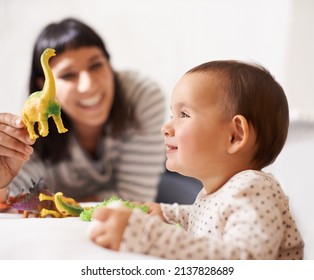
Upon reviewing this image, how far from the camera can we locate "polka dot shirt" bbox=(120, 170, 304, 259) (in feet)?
1.49

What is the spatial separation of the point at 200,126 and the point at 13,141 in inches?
10.4

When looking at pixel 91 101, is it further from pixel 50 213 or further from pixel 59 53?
pixel 50 213

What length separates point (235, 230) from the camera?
0.46 meters

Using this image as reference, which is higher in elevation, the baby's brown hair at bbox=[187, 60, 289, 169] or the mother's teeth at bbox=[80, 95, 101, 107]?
the baby's brown hair at bbox=[187, 60, 289, 169]

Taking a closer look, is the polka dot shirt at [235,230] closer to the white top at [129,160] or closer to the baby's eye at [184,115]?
the baby's eye at [184,115]

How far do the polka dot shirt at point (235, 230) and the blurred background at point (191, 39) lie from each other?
1.22 feet

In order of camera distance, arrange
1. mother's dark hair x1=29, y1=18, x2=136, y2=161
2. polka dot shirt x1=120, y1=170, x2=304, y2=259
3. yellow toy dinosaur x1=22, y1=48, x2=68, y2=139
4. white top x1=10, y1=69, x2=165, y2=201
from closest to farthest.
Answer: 1. polka dot shirt x1=120, y1=170, x2=304, y2=259
2. yellow toy dinosaur x1=22, y1=48, x2=68, y2=139
3. mother's dark hair x1=29, y1=18, x2=136, y2=161
4. white top x1=10, y1=69, x2=165, y2=201

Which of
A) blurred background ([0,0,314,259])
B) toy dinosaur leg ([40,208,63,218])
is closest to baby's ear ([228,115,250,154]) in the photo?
toy dinosaur leg ([40,208,63,218])

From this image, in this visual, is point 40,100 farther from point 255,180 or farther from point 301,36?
point 301,36

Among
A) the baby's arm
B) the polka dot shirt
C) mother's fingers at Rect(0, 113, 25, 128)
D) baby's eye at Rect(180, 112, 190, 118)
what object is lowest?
the baby's arm

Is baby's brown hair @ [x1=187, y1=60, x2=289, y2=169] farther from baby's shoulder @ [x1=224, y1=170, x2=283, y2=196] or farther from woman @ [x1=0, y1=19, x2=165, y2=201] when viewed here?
woman @ [x1=0, y1=19, x2=165, y2=201]

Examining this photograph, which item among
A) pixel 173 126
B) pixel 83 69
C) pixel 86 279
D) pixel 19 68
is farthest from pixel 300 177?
pixel 19 68

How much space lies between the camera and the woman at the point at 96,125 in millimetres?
1271

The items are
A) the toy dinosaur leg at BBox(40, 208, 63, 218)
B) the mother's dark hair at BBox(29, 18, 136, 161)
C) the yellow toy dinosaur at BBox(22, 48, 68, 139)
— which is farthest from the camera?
the mother's dark hair at BBox(29, 18, 136, 161)
